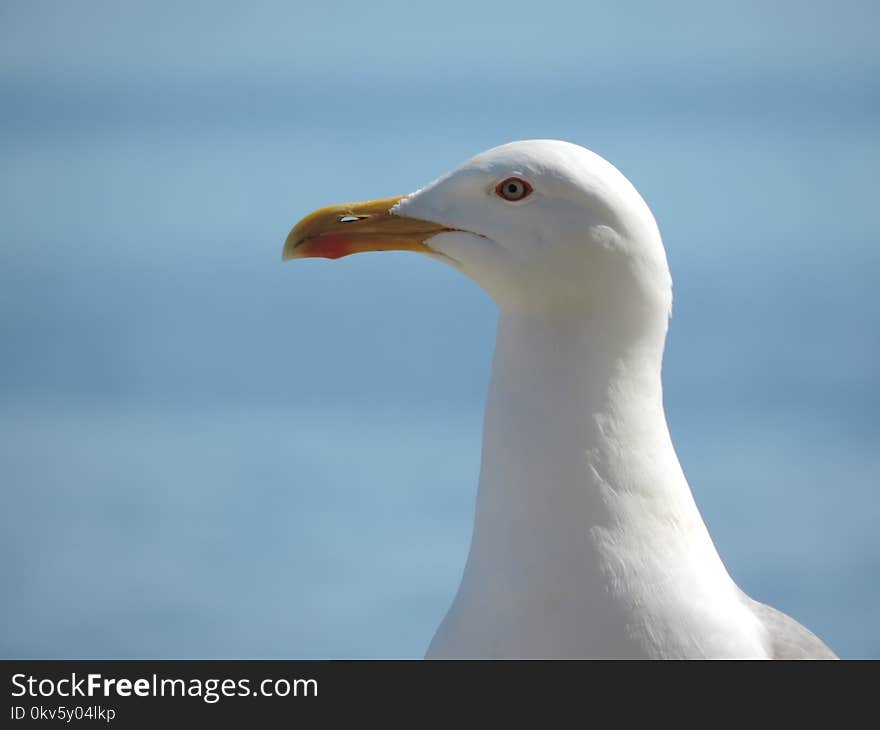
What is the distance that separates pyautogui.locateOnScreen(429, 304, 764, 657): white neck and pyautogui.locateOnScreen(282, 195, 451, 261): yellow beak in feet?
0.88

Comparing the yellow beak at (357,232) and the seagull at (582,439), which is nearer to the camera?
the seagull at (582,439)

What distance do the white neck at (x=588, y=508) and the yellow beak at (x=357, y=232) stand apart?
27 centimetres

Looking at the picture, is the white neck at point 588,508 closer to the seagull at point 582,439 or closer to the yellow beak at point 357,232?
the seagull at point 582,439

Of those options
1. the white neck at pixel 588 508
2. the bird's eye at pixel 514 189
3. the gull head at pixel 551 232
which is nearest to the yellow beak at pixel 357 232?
the gull head at pixel 551 232

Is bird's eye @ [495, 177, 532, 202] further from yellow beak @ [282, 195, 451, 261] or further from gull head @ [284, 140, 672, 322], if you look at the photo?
yellow beak @ [282, 195, 451, 261]

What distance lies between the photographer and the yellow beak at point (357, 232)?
254 centimetres

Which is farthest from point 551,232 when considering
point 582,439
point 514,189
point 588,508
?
point 588,508

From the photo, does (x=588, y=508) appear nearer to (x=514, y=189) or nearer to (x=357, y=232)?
(x=514, y=189)

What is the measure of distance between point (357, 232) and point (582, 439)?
1.99ft

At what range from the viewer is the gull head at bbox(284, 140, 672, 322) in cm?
237

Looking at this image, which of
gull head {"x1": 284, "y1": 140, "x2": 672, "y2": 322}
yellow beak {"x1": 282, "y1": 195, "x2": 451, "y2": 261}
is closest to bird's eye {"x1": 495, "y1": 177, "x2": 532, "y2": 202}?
gull head {"x1": 284, "y1": 140, "x2": 672, "y2": 322}
